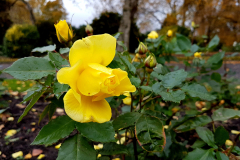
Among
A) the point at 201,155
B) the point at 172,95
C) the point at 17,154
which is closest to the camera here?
the point at 172,95

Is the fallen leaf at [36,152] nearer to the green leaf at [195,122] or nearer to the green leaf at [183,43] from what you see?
the green leaf at [195,122]

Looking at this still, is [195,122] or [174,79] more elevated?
[174,79]

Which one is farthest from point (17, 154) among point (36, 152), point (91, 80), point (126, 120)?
point (91, 80)

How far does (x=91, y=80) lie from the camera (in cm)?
31

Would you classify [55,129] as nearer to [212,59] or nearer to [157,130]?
[157,130]

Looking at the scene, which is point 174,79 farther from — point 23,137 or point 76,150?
point 23,137

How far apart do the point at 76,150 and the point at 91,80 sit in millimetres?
190

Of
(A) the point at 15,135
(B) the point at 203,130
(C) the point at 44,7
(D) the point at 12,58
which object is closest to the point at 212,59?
(B) the point at 203,130

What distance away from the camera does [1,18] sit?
309 inches

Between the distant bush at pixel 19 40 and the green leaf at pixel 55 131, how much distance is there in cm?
639

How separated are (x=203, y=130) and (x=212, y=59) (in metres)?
0.49

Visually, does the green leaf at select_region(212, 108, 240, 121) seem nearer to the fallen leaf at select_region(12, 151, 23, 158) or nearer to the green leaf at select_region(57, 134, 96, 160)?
the green leaf at select_region(57, 134, 96, 160)

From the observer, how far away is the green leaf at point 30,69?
0.37 metres

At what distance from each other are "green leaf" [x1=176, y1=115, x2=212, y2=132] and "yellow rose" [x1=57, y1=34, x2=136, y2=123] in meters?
0.41
